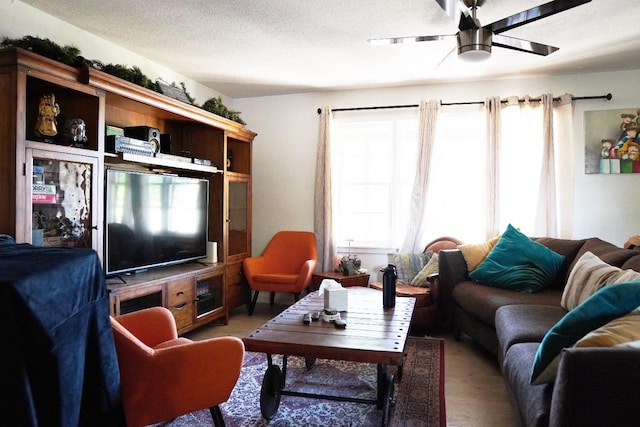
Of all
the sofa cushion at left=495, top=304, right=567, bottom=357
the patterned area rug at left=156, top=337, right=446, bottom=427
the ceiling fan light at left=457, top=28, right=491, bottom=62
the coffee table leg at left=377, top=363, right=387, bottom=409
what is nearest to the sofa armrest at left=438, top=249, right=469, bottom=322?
the patterned area rug at left=156, top=337, right=446, bottom=427

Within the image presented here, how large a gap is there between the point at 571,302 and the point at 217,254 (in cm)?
311

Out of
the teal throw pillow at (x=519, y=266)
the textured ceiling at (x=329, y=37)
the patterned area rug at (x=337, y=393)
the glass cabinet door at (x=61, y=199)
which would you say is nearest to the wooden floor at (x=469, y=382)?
the patterned area rug at (x=337, y=393)

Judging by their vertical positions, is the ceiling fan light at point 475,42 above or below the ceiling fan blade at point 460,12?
below

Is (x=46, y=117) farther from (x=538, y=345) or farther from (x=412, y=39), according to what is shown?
(x=538, y=345)

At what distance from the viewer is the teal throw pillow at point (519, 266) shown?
338cm

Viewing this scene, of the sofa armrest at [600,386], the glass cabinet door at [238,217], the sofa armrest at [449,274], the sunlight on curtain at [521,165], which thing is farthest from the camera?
the glass cabinet door at [238,217]

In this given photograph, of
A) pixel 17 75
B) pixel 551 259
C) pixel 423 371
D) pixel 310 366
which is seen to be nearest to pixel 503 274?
pixel 551 259

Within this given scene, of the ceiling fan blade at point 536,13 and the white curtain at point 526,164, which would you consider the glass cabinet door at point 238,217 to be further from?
the ceiling fan blade at point 536,13

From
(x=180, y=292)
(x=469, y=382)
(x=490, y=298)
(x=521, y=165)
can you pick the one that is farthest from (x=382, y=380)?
(x=521, y=165)

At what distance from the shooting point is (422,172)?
452 cm

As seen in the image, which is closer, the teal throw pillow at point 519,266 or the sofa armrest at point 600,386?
the sofa armrest at point 600,386

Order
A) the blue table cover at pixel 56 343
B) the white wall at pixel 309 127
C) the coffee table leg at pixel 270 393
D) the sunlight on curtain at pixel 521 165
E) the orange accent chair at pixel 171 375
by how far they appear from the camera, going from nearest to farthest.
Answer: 1. the blue table cover at pixel 56 343
2. the orange accent chair at pixel 171 375
3. the coffee table leg at pixel 270 393
4. the white wall at pixel 309 127
5. the sunlight on curtain at pixel 521 165

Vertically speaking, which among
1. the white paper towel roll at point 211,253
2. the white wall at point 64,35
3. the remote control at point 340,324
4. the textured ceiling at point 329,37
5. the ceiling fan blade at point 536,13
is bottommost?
the remote control at point 340,324

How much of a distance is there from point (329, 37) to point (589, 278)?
2494mm
